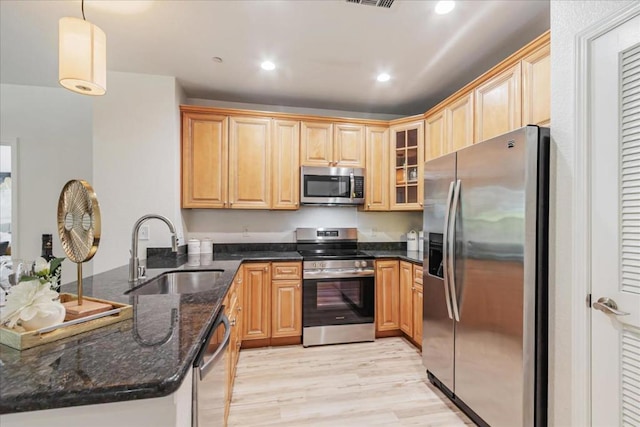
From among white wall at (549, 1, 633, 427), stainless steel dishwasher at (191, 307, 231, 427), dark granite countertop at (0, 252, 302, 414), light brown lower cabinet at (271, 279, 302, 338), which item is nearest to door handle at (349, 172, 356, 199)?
light brown lower cabinet at (271, 279, 302, 338)

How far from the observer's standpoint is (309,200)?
328cm

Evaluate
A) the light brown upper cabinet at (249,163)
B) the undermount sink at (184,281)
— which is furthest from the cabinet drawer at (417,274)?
the undermount sink at (184,281)

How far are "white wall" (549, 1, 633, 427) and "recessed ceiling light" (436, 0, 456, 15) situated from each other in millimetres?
560

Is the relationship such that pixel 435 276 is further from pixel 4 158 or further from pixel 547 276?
pixel 4 158

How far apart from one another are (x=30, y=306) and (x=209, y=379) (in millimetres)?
597

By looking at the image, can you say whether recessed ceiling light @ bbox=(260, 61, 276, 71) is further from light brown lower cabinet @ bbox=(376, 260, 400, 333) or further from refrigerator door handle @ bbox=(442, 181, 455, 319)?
light brown lower cabinet @ bbox=(376, 260, 400, 333)

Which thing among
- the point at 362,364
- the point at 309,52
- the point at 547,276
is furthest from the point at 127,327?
the point at 309,52

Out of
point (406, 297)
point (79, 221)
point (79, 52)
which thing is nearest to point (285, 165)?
point (406, 297)

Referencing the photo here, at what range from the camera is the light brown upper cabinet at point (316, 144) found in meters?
3.31

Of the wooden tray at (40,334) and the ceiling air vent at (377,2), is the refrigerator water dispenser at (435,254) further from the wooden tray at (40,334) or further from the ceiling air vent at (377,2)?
the wooden tray at (40,334)

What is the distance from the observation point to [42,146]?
3.27 m

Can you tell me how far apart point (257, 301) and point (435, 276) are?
66.6 inches

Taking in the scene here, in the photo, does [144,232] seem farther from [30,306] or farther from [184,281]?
[30,306]

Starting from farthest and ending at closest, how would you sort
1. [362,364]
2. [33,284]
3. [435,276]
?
[362,364], [435,276], [33,284]
